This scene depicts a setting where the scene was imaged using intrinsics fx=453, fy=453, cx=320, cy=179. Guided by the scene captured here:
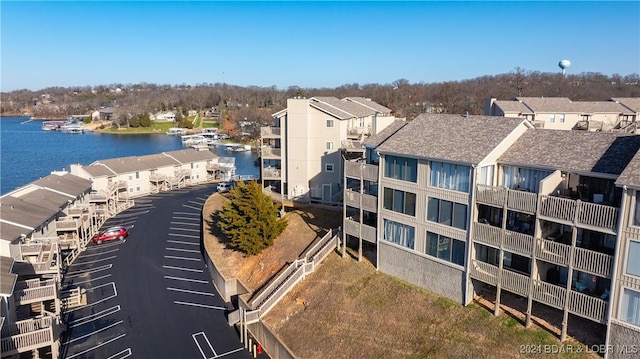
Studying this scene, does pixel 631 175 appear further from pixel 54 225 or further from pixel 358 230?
pixel 54 225

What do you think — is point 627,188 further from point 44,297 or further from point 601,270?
point 44,297

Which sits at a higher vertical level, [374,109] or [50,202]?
[374,109]

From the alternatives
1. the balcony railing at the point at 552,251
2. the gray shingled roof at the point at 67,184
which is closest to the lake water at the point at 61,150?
the gray shingled roof at the point at 67,184

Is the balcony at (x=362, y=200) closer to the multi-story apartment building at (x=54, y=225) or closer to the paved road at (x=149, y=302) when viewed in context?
the paved road at (x=149, y=302)

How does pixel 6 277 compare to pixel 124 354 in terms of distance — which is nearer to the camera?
pixel 6 277

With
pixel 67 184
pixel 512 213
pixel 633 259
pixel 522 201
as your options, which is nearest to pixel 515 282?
pixel 512 213

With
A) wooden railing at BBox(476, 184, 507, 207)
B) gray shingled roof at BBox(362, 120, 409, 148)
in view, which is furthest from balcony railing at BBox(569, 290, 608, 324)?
gray shingled roof at BBox(362, 120, 409, 148)

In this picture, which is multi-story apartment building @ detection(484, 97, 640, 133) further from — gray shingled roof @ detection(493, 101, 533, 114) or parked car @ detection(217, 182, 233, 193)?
parked car @ detection(217, 182, 233, 193)

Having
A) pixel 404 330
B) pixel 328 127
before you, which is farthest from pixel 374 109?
pixel 404 330
